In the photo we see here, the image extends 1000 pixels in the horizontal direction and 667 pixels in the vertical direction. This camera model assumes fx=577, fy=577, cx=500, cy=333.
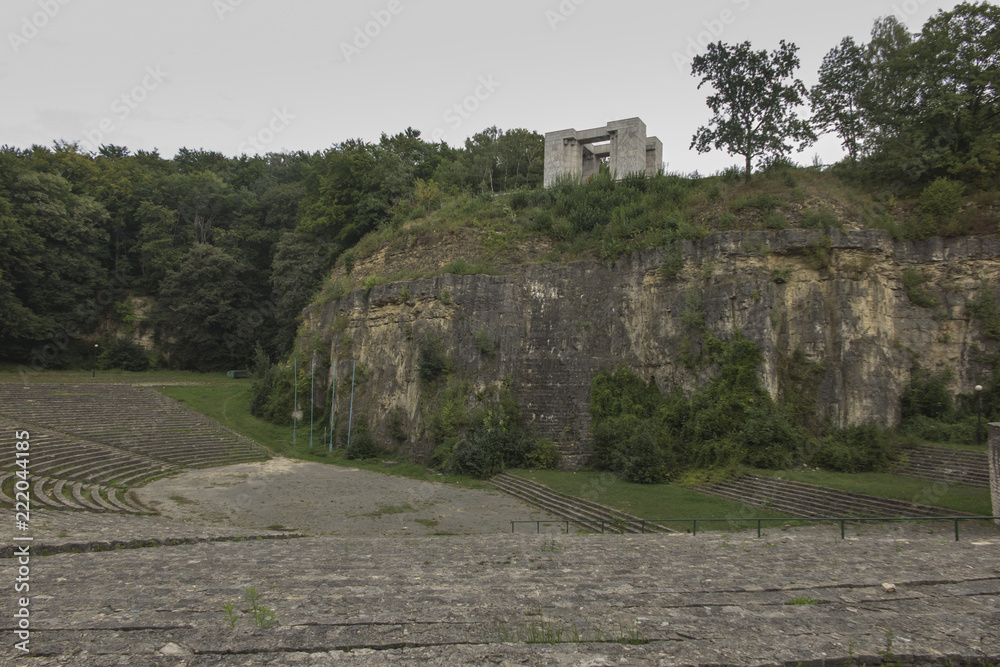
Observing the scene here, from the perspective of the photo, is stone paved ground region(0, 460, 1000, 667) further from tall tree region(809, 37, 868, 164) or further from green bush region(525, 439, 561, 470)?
tall tree region(809, 37, 868, 164)

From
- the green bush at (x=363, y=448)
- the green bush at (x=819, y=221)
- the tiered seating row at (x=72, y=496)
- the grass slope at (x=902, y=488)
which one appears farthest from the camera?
the green bush at (x=363, y=448)

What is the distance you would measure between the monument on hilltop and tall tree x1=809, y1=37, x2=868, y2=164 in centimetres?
927

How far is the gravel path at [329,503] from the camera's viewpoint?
58.2 ft

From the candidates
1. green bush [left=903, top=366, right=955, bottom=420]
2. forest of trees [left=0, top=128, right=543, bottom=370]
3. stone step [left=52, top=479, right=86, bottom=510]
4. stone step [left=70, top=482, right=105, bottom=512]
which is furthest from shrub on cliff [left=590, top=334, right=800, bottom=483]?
forest of trees [left=0, top=128, right=543, bottom=370]

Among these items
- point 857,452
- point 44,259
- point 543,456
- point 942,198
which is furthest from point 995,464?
point 44,259

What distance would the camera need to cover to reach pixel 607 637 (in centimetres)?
577

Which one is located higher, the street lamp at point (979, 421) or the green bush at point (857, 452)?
the street lamp at point (979, 421)

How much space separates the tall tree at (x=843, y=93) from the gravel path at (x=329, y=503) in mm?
27540

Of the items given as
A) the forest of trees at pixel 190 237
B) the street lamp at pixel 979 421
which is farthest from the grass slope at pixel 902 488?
the forest of trees at pixel 190 237

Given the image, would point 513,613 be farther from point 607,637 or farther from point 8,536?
point 8,536

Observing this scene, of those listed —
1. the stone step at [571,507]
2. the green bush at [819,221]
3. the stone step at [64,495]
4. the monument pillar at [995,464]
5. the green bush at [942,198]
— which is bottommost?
the stone step at [571,507]

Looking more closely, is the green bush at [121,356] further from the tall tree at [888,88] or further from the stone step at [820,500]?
the tall tree at [888,88]

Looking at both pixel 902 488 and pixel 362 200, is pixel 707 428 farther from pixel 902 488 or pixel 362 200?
pixel 362 200

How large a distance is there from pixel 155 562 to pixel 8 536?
11.0 ft
